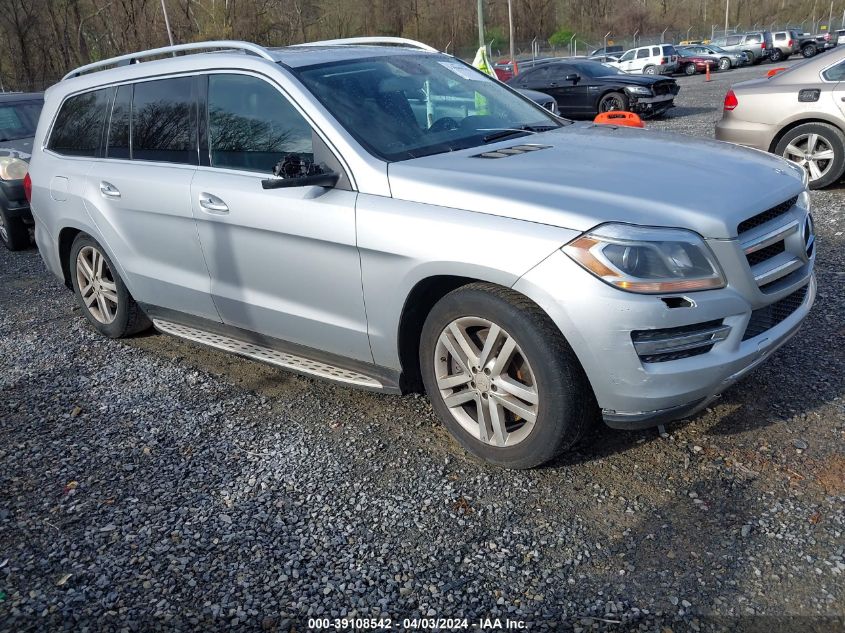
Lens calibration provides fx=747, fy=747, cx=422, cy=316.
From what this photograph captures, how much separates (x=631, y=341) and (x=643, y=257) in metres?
0.32

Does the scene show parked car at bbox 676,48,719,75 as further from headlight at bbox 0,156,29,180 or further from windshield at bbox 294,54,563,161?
windshield at bbox 294,54,563,161

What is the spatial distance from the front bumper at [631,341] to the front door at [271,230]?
1009 millimetres

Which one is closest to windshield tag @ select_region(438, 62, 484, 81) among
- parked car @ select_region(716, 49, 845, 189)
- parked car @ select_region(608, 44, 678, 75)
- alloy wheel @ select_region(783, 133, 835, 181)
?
parked car @ select_region(716, 49, 845, 189)

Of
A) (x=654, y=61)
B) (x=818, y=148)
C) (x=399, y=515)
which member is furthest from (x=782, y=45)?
(x=399, y=515)

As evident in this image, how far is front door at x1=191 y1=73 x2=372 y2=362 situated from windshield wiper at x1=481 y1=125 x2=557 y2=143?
90 cm

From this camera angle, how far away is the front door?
3562 millimetres

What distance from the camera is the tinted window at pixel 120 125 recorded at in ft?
15.7

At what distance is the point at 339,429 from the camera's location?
389 cm

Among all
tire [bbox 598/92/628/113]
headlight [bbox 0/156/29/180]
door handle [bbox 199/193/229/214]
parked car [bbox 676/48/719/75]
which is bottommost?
parked car [bbox 676/48/719/75]

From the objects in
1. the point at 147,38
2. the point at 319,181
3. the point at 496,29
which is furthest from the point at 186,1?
the point at 319,181

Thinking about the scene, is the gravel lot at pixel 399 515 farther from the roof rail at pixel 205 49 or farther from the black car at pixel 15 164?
the black car at pixel 15 164

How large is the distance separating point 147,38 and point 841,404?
55643mm

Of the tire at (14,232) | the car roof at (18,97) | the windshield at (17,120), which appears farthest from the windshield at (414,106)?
the car roof at (18,97)

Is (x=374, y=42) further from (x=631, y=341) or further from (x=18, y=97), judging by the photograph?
(x=18, y=97)
